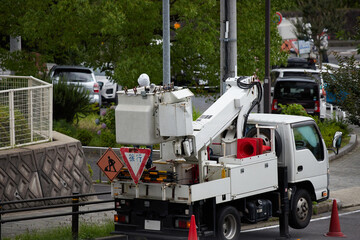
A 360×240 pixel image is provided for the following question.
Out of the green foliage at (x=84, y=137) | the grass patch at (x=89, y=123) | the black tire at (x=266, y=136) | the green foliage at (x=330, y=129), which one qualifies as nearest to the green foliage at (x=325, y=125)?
the green foliage at (x=330, y=129)

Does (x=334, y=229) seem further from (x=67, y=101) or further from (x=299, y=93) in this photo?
(x=299, y=93)

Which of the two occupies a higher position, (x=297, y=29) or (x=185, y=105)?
(x=297, y=29)

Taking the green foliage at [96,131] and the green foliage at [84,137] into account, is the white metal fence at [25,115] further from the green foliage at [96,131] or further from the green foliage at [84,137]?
the green foliage at [84,137]

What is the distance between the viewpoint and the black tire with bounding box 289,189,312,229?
13945 millimetres

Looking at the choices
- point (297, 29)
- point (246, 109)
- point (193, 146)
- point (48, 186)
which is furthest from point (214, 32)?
point (297, 29)

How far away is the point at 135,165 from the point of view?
465 inches

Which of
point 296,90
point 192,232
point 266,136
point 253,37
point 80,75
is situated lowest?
point 192,232

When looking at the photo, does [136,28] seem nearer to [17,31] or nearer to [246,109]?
[17,31]

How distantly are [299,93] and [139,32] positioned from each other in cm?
781

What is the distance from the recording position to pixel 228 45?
55.0 ft

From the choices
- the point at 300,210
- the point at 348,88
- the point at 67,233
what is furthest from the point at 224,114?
the point at 348,88

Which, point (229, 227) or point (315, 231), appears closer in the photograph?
point (229, 227)

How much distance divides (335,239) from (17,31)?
14138 mm

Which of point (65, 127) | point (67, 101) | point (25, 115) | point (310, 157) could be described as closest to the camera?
point (310, 157)
